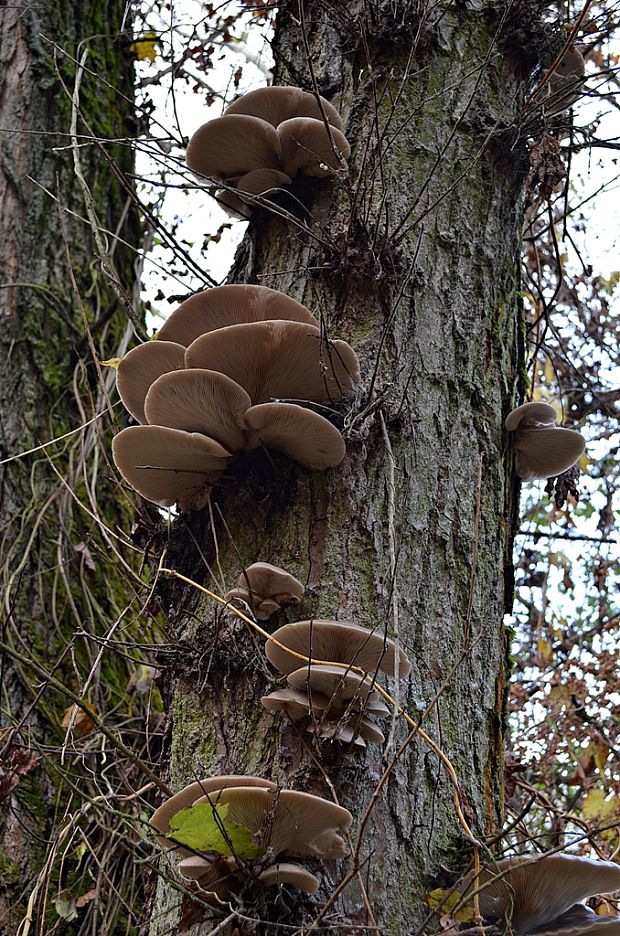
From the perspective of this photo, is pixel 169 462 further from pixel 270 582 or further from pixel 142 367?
pixel 270 582

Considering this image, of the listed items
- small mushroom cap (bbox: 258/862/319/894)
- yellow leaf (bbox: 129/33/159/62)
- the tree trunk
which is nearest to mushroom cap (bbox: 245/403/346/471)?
small mushroom cap (bbox: 258/862/319/894)

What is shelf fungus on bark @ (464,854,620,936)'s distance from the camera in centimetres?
176

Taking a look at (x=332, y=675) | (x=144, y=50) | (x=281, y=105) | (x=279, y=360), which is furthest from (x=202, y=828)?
(x=144, y=50)

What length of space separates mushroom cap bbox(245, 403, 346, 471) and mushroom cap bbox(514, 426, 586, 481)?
714mm

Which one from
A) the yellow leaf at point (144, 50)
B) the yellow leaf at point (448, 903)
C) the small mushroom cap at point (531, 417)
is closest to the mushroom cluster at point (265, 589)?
the yellow leaf at point (448, 903)

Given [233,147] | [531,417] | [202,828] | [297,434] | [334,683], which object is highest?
[233,147]

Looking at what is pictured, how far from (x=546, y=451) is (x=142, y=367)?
1.25 meters

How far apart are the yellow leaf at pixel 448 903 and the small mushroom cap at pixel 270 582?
27.5 inches

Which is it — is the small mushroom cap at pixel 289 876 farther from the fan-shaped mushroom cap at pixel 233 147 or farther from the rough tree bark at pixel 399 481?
the fan-shaped mushroom cap at pixel 233 147

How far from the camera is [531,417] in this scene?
2.59 metres

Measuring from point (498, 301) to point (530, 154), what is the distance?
60 cm

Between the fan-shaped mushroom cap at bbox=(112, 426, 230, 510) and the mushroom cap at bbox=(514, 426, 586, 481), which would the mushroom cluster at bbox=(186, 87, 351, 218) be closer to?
the fan-shaped mushroom cap at bbox=(112, 426, 230, 510)

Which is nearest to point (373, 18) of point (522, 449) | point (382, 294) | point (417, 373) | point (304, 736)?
point (382, 294)

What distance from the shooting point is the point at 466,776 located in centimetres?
203
